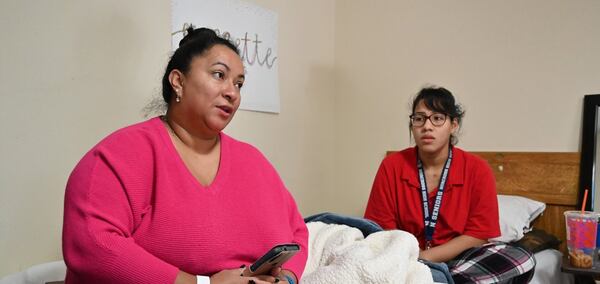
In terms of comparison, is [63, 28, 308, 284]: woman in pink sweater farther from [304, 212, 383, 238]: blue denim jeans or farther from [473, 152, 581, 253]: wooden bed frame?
[473, 152, 581, 253]: wooden bed frame

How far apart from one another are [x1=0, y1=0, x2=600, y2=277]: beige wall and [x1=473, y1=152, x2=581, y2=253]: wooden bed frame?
6cm

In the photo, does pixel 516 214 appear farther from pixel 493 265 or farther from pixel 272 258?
pixel 272 258

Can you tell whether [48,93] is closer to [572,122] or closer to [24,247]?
[24,247]

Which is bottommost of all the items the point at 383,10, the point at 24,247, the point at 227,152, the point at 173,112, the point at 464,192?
the point at 24,247

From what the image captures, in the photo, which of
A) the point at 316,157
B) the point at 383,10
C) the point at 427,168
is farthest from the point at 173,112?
the point at 383,10

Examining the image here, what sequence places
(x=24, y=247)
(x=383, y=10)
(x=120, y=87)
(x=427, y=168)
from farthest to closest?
(x=383, y=10)
(x=427, y=168)
(x=120, y=87)
(x=24, y=247)

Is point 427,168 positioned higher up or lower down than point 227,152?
lower down

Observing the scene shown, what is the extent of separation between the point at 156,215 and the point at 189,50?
→ 1.35 ft

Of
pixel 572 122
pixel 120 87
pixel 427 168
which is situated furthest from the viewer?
pixel 572 122

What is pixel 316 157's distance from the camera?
2.87 meters

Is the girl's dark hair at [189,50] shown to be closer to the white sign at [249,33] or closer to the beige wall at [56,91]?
the beige wall at [56,91]

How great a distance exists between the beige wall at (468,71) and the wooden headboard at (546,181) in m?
0.06

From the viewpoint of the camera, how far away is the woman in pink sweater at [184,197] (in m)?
0.91

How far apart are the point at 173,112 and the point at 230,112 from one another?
137 millimetres
